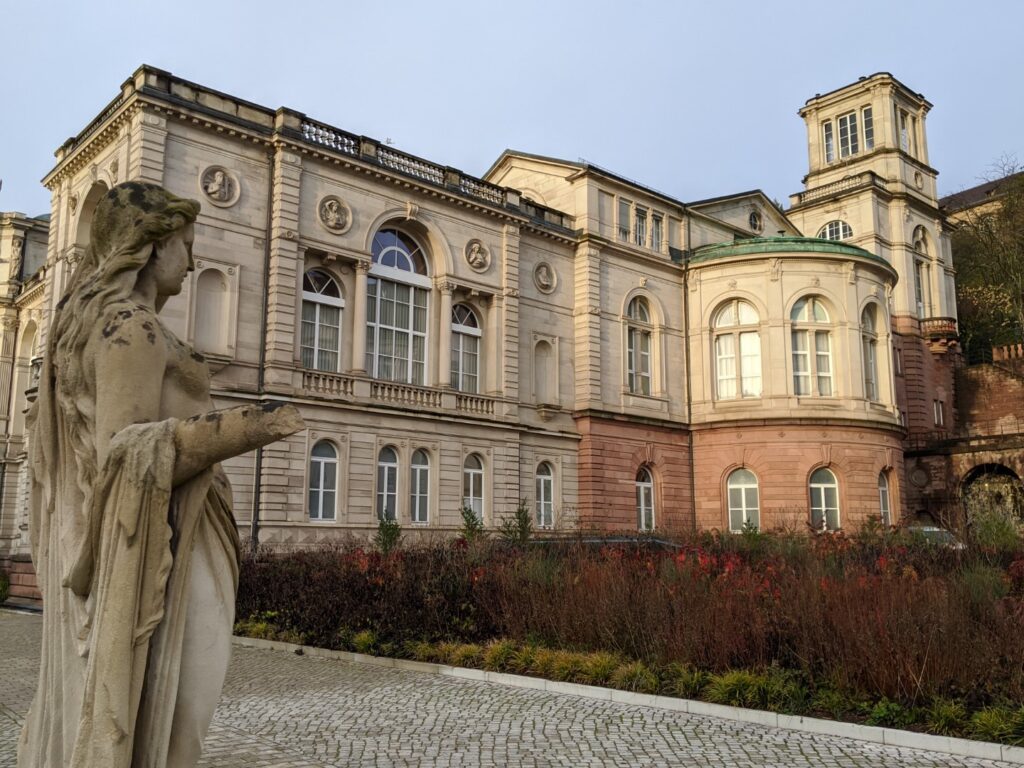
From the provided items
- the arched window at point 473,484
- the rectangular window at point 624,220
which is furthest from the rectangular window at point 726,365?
the arched window at point 473,484

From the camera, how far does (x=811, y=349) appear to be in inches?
1316

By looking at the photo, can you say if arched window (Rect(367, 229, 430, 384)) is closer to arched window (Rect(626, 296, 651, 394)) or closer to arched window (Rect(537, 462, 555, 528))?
arched window (Rect(537, 462, 555, 528))

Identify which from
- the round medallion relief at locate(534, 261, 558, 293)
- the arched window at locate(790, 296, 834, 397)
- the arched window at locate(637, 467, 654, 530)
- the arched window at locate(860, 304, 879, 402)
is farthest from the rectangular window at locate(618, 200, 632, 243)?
the arched window at locate(860, 304, 879, 402)

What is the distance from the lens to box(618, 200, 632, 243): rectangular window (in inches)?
1332

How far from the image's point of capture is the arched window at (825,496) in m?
32.0

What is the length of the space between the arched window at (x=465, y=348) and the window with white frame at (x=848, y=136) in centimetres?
2859

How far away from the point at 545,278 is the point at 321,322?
9.60 m

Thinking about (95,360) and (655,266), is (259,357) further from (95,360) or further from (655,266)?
(95,360)

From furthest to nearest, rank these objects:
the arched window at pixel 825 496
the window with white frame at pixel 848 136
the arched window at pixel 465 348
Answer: the window with white frame at pixel 848 136 → the arched window at pixel 825 496 → the arched window at pixel 465 348

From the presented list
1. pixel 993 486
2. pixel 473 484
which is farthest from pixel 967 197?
pixel 473 484

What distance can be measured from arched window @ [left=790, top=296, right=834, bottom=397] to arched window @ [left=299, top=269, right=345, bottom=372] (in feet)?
57.8

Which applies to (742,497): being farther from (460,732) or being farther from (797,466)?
(460,732)

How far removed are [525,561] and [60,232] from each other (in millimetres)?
20721

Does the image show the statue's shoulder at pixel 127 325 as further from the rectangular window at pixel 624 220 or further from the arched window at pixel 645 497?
the rectangular window at pixel 624 220
